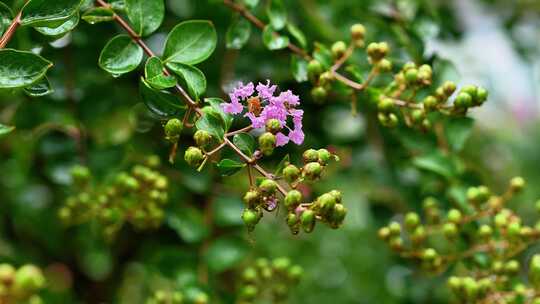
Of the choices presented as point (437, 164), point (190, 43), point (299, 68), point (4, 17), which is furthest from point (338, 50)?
point (4, 17)

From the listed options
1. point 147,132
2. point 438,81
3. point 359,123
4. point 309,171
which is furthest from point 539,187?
point 309,171

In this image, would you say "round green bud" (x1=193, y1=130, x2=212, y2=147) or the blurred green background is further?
the blurred green background

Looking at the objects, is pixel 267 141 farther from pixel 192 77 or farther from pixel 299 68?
pixel 299 68

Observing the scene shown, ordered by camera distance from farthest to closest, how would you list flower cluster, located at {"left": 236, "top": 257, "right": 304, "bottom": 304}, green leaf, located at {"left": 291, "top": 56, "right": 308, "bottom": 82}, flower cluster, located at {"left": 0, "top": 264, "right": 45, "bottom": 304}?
flower cluster, located at {"left": 236, "top": 257, "right": 304, "bottom": 304}, green leaf, located at {"left": 291, "top": 56, "right": 308, "bottom": 82}, flower cluster, located at {"left": 0, "top": 264, "right": 45, "bottom": 304}

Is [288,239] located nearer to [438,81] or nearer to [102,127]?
[102,127]

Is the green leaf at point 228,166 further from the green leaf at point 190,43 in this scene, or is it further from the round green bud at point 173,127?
the green leaf at point 190,43

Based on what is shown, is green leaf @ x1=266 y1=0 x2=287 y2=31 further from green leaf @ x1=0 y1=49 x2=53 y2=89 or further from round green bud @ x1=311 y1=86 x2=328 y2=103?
green leaf @ x1=0 y1=49 x2=53 y2=89

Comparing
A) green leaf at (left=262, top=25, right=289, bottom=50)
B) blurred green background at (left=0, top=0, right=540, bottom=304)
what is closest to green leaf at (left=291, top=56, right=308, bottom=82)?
green leaf at (left=262, top=25, right=289, bottom=50)

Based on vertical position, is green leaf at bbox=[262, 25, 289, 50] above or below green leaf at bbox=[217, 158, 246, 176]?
above
